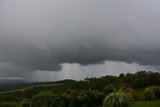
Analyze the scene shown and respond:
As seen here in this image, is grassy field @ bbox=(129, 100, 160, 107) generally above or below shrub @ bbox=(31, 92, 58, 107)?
below

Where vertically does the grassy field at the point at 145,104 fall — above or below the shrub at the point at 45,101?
below

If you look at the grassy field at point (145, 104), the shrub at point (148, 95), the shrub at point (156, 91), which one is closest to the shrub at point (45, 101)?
the grassy field at point (145, 104)

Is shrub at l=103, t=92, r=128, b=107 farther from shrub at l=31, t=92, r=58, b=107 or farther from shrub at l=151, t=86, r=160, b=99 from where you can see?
shrub at l=31, t=92, r=58, b=107

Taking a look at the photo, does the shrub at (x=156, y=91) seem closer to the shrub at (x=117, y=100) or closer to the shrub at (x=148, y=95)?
the shrub at (x=148, y=95)

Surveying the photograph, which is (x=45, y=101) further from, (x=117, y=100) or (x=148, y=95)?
(x=148, y=95)

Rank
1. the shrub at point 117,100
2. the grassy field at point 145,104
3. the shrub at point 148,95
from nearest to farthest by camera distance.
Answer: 1. the shrub at point 117,100
2. the grassy field at point 145,104
3. the shrub at point 148,95

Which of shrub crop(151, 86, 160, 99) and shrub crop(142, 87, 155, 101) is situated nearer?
shrub crop(142, 87, 155, 101)

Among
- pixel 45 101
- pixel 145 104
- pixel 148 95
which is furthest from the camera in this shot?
pixel 45 101

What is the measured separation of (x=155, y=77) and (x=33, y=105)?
48428 mm

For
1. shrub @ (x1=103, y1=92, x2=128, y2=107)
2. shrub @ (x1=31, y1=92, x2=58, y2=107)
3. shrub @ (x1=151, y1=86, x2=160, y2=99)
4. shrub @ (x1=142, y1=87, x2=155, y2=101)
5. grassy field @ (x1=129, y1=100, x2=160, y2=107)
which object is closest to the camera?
shrub @ (x1=103, y1=92, x2=128, y2=107)

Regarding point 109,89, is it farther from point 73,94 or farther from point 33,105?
point 33,105

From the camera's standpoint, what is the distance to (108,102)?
6562 centimetres

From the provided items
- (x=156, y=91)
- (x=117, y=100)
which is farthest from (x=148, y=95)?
(x=117, y=100)

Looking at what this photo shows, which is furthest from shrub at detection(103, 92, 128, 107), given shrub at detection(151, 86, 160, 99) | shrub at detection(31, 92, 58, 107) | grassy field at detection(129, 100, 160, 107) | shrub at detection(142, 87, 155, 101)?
shrub at detection(31, 92, 58, 107)
